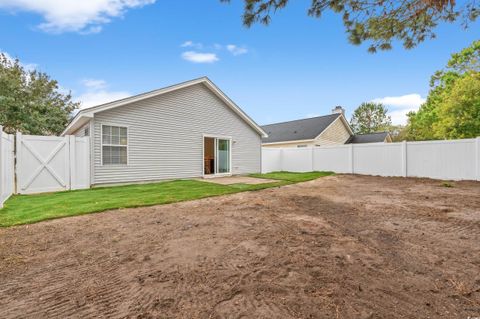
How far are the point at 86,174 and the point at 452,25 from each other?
11141 millimetres

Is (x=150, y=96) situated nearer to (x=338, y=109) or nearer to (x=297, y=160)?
(x=297, y=160)

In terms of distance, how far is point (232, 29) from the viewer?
11305mm

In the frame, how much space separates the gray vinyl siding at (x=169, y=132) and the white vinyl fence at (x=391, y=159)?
443 cm

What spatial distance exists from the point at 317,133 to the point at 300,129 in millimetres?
2566

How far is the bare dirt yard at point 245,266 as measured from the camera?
182 centimetres

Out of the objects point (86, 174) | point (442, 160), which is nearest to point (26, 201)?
point (86, 174)

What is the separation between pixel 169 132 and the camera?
10547mm

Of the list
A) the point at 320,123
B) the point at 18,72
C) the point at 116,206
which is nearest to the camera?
the point at 116,206

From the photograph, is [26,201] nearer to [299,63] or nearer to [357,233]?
[357,233]

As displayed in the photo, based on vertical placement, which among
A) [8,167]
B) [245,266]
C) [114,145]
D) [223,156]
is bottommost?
[245,266]

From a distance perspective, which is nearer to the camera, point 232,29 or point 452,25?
point 452,25

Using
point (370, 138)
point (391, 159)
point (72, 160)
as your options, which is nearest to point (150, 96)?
point (72, 160)

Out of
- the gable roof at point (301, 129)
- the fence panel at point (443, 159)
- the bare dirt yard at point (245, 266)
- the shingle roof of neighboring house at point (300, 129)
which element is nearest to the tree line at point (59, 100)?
the gable roof at point (301, 129)

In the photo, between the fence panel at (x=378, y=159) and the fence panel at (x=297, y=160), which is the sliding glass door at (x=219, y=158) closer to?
the fence panel at (x=297, y=160)
